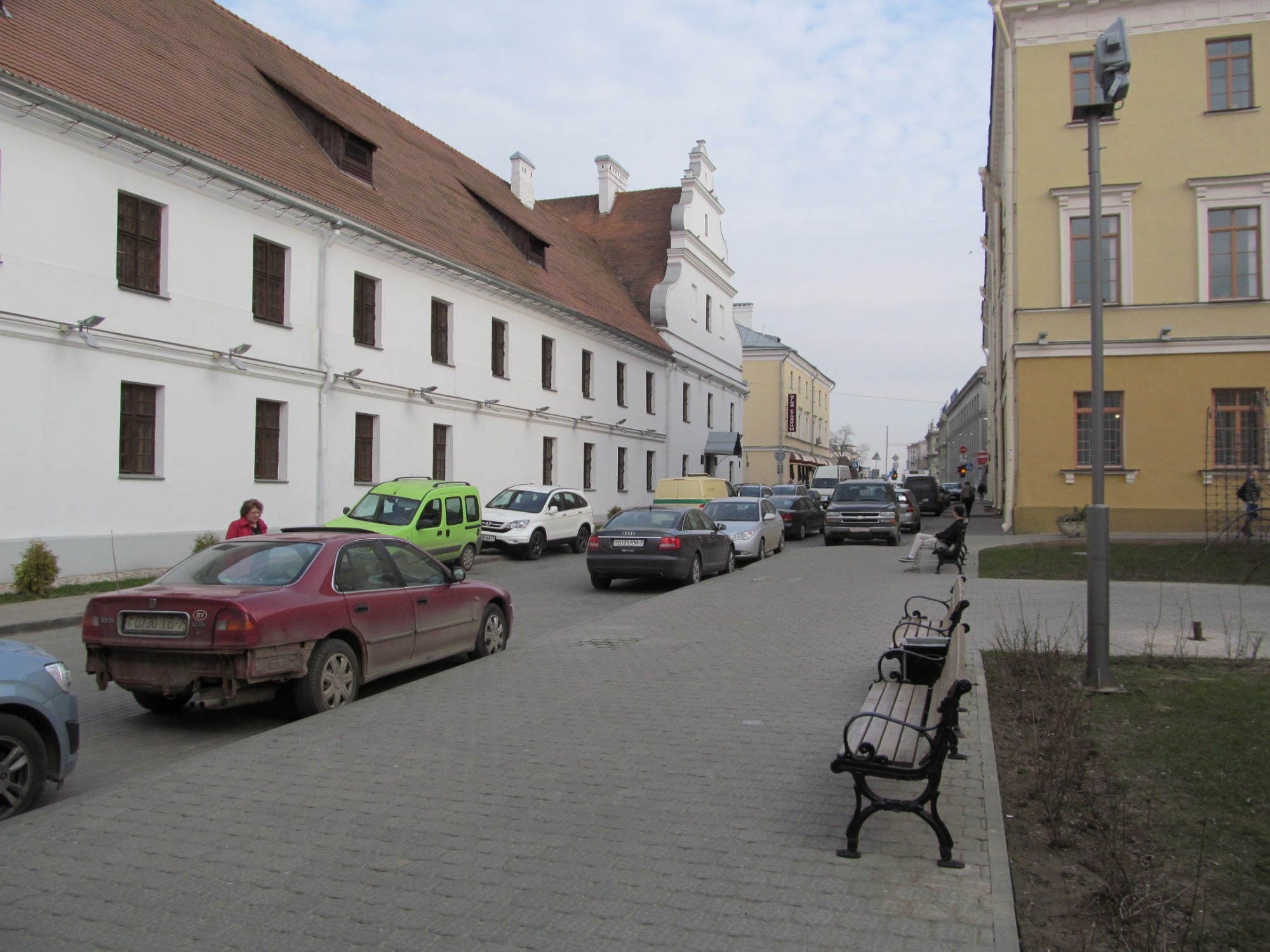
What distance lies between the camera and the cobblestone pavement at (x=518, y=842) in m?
3.85

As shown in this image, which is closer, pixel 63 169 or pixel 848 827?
pixel 848 827

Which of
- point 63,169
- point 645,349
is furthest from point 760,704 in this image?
point 645,349

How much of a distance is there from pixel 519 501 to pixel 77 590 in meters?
11.5

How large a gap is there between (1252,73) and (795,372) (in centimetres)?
4849

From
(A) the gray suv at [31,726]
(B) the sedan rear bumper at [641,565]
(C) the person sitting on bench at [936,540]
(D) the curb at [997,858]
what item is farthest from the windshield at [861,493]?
(A) the gray suv at [31,726]

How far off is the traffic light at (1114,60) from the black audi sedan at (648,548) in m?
10.3

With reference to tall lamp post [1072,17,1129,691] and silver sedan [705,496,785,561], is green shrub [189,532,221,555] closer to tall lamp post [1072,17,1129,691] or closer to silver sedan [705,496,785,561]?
silver sedan [705,496,785,561]

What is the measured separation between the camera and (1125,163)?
83.6 feet

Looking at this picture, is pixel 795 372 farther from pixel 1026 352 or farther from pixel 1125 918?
pixel 1125 918

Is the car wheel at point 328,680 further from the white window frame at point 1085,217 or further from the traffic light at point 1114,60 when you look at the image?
the white window frame at point 1085,217

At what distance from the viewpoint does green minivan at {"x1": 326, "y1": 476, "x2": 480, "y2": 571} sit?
18.5 m

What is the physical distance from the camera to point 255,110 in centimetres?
2203

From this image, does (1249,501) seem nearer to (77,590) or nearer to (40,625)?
(40,625)

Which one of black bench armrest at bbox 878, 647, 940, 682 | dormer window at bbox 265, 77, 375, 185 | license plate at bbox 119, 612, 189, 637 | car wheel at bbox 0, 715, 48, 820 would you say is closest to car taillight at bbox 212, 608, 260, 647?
license plate at bbox 119, 612, 189, 637
